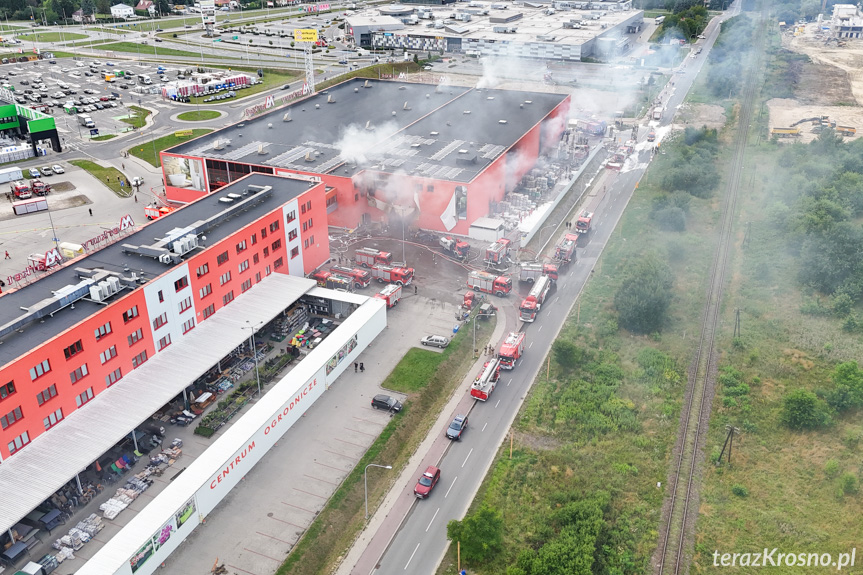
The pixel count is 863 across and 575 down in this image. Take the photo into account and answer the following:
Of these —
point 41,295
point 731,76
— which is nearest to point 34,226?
point 41,295

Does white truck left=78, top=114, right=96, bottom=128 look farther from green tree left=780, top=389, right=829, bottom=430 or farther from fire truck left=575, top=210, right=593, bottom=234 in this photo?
green tree left=780, top=389, right=829, bottom=430

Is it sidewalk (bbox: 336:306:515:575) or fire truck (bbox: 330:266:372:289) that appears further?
fire truck (bbox: 330:266:372:289)

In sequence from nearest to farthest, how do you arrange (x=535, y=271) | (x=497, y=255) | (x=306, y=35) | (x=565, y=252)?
(x=535, y=271), (x=497, y=255), (x=565, y=252), (x=306, y=35)

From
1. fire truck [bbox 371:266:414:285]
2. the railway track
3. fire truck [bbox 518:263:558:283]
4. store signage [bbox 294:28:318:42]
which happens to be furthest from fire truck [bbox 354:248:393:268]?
store signage [bbox 294:28:318:42]

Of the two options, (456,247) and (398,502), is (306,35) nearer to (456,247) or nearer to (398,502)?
(456,247)

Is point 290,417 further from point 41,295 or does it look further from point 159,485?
point 41,295

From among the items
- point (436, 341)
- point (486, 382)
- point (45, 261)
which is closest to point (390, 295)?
point (436, 341)
